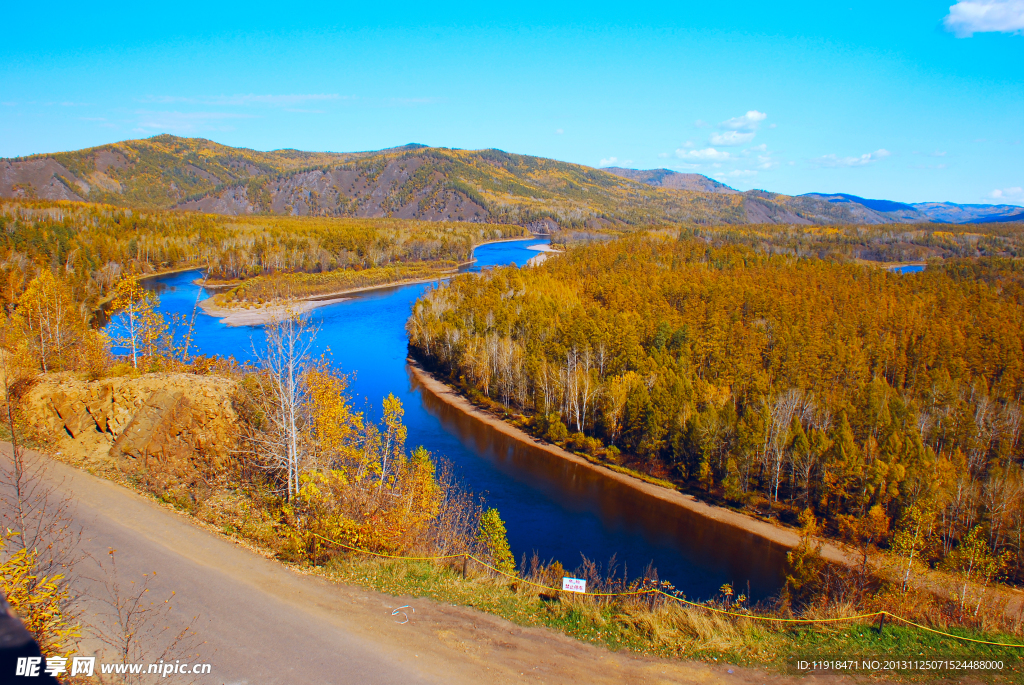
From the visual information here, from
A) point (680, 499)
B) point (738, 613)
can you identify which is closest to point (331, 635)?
point (738, 613)

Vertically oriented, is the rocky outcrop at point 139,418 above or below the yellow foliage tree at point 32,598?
below

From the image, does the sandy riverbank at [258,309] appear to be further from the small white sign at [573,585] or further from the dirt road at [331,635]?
the small white sign at [573,585]

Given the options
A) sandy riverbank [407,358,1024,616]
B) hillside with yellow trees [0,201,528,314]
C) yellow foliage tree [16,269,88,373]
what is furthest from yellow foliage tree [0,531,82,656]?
hillside with yellow trees [0,201,528,314]

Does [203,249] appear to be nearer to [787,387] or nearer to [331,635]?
[787,387]

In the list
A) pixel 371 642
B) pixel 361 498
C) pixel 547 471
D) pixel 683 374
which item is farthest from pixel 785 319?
pixel 371 642

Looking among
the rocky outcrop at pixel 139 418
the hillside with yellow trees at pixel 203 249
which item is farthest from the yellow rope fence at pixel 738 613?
the hillside with yellow trees at pixel 203 249

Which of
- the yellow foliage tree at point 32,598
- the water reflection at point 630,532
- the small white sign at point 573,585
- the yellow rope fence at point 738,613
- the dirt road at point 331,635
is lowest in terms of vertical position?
the water reflection at point 630,532

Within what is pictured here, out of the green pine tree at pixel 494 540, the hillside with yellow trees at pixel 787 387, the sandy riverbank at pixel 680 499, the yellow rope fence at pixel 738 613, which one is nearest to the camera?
the yellow rope fence at pixel 738 613

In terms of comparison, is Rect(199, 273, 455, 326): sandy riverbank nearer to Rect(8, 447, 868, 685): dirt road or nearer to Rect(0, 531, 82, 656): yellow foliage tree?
Rect(8, 447, 868, 685): dirt road
